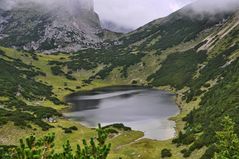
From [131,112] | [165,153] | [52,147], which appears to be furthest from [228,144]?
[131,112]

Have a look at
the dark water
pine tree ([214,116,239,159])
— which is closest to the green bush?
the dark water

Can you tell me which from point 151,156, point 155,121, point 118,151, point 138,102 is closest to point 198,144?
point 151,156

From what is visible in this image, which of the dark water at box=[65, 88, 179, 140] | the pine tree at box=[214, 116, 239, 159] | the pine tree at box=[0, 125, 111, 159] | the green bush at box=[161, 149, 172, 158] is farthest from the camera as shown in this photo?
the dark water at box=[65, 88, 179, 140]

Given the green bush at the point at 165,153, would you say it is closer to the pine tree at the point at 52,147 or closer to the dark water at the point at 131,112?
the dark water at the point at 131,112

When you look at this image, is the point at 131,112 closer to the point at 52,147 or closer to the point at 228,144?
the point at 228,144

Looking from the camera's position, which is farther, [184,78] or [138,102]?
[184,78]

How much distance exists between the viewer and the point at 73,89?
7569 inches

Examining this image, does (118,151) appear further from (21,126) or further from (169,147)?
(21,126)

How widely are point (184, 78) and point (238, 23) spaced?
4009 cm

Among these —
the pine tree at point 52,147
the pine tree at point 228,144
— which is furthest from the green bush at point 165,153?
the pine tree at point 52,147

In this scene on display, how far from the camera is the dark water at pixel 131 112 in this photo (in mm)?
85438

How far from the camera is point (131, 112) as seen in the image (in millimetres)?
114062

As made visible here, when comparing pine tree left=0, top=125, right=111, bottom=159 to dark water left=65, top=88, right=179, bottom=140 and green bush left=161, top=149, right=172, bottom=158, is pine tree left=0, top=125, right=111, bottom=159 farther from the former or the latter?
dark water left=65, top=88, right=179, bottom=140

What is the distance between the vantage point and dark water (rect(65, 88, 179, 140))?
85.4m
